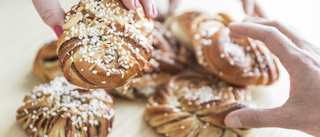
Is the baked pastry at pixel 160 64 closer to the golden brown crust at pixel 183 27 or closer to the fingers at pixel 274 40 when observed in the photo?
the golden brown crust at pixel 183 27

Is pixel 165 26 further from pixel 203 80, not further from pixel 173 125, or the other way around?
pixel 173 125

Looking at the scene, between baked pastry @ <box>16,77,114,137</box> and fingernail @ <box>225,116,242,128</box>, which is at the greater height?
baked pastry @ <box>16,77,114,137</box>

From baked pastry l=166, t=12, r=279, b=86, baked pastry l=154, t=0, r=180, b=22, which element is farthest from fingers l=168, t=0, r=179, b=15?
baked pastry l=166, t=12, r=279, b=86

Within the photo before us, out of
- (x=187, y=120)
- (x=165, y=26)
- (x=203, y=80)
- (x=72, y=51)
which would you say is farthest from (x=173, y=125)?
(x=165, y=26)

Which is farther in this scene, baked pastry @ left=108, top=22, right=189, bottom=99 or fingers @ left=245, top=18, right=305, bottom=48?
baked pastry @ left=108, top=22, right=189, bottom=99

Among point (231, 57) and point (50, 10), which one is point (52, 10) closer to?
point (50, 10)

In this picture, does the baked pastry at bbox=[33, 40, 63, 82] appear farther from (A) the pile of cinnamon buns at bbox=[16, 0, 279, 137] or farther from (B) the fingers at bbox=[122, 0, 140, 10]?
(B) the fingers at bbox=[122, 0, 140, 10]

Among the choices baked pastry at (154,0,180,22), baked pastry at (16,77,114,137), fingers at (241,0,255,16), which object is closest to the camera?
baked pastry at (16,77,114,137)
